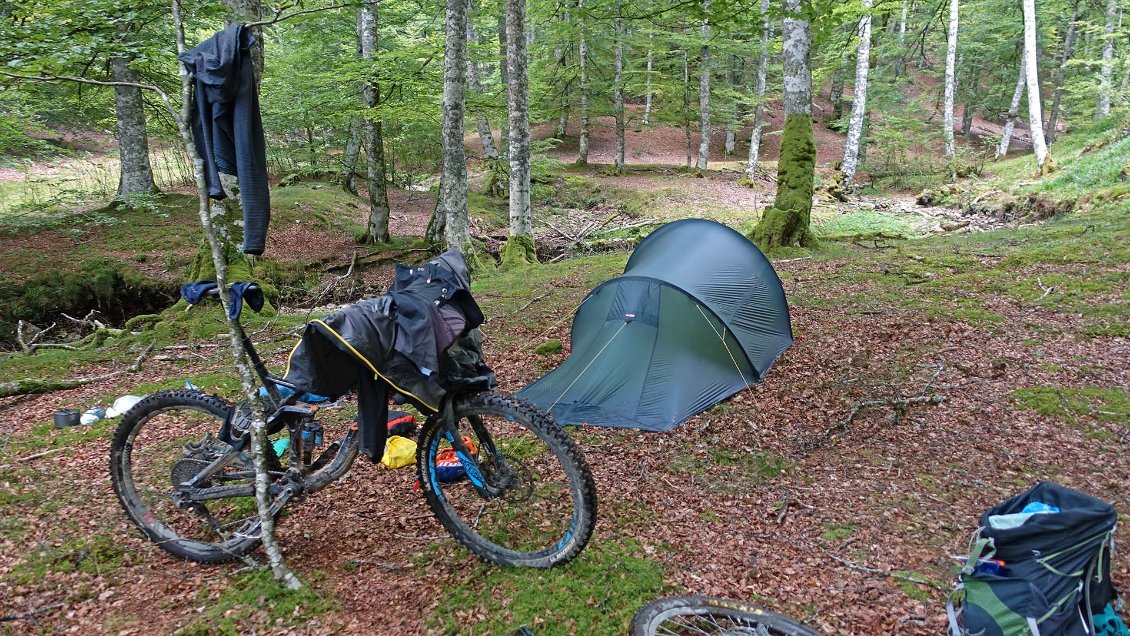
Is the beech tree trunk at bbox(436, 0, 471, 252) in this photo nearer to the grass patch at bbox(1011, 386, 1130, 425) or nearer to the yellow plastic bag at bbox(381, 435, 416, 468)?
the yellow plastic bag at bbox(381, 435, 416, 468)

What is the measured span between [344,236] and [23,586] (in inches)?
482

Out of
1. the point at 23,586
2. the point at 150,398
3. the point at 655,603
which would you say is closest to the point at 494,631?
the point at 655,603

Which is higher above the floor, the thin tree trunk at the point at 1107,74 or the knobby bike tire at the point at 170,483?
the thin tree trunk at the point at 1107,74

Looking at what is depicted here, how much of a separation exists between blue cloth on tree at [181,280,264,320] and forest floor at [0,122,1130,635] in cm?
144

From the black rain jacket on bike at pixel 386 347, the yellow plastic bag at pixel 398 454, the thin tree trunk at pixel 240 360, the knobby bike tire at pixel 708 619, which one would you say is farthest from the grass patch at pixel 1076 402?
the thin tree trunk at pixel 240 360

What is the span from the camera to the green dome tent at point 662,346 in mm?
5254

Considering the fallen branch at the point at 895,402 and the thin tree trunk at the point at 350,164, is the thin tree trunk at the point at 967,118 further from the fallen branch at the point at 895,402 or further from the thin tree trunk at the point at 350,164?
the fallen branch at the point at 895,402

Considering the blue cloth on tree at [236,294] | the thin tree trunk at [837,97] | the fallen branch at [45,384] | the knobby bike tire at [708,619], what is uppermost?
the thin tree trunk at [837,97]

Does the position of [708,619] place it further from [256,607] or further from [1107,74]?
[1107,74]

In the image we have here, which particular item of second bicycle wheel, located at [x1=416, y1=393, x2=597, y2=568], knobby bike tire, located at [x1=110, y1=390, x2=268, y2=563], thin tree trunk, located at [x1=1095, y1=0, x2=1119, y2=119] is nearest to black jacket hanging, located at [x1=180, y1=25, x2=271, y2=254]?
knobby bike tire, located at [x1=110, y1=390, x2=268, y2=563]

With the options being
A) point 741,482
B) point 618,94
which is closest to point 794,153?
point 741,482

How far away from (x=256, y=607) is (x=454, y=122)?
7.30m

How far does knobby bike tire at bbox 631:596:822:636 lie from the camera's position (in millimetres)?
2730

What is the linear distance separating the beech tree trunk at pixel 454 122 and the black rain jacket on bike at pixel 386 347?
6051mm
